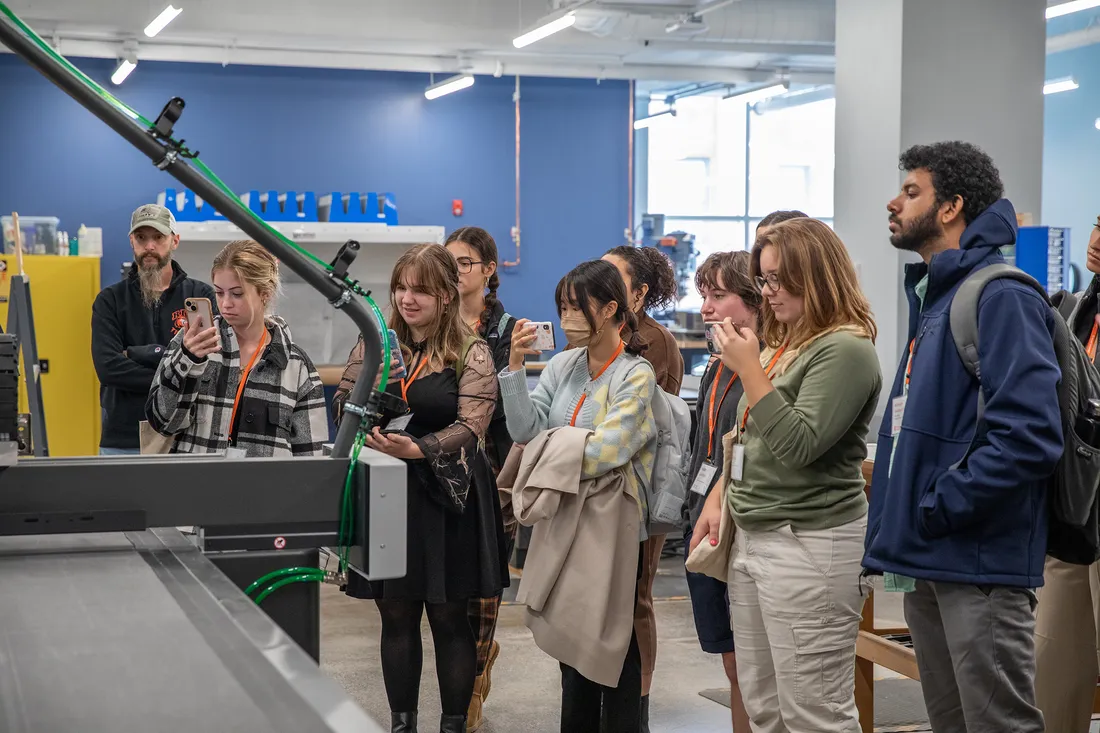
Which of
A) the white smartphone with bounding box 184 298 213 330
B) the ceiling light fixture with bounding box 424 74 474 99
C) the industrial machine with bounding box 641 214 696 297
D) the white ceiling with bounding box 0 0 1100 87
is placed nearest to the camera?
the white smartphone with bounding box 184 298 213 330

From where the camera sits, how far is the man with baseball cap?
13.6 ft

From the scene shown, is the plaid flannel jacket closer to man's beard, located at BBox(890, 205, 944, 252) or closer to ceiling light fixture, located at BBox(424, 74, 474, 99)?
man's beard, located at BBox(890, 205, 944, 252)

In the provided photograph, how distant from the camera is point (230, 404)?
2.91 m

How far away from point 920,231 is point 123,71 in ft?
25.5

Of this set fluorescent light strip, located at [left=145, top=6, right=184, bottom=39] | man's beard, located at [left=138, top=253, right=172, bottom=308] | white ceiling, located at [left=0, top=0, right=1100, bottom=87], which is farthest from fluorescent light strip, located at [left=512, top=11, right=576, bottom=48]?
man's beard, located at [left=138, top=253, right=172, bottom=308]

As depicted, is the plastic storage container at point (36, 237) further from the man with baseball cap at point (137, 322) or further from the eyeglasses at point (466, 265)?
the eyeglasses at point (466, 265)

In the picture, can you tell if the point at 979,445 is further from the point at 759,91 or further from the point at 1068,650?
the point at 759,91

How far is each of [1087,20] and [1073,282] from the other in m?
2.56

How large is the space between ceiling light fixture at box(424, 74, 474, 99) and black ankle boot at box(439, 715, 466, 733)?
683 cm

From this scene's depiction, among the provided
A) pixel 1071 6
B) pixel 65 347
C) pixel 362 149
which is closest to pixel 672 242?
pixel 362 149

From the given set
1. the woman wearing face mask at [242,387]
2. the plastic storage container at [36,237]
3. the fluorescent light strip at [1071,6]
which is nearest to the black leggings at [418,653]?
the woman wearing face mask at [242,387]

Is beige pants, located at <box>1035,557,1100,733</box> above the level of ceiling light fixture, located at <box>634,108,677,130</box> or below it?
below

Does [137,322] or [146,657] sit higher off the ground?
[137,322]

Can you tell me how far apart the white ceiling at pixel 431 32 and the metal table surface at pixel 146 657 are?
23.0 feet
